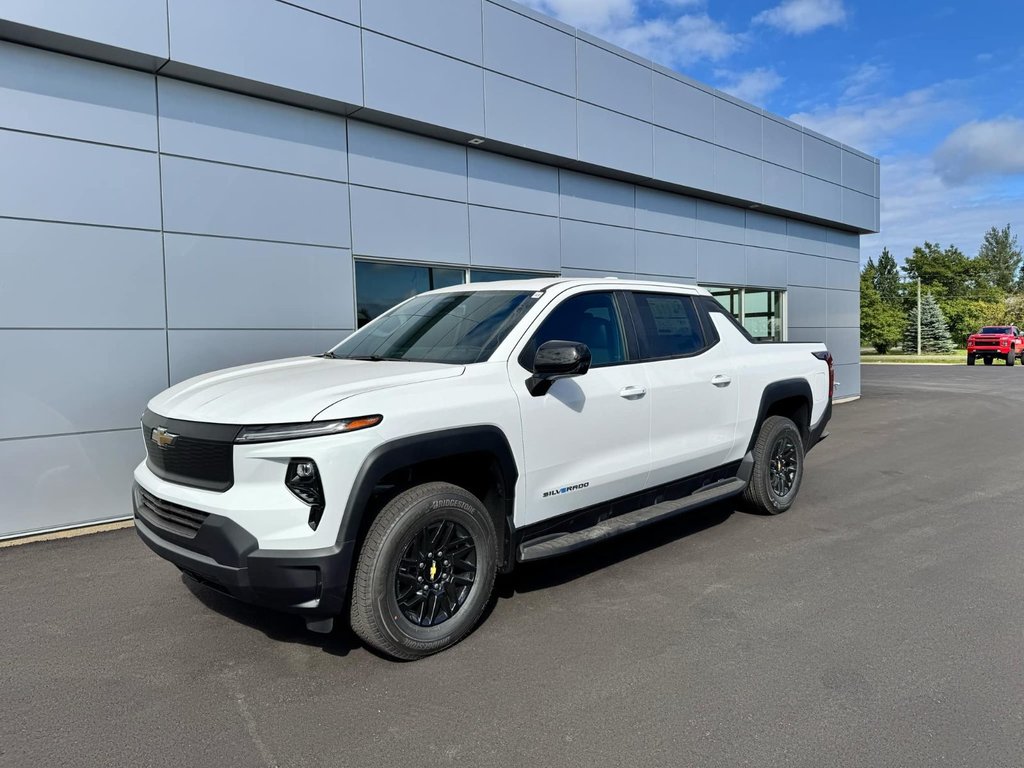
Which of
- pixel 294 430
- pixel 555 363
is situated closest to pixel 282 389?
pixel 294 430

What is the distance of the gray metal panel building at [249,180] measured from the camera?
6.24 m

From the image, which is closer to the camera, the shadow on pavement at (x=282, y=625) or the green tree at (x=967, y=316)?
the shadow on pavement at (x=282, y=625)

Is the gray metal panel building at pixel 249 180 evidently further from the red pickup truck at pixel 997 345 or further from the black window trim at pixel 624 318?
the red pickup truck at pixel 997 345

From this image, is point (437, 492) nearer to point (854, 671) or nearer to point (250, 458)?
point (250, 458)

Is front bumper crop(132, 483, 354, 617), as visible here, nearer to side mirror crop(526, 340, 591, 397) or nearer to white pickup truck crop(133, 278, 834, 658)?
white pickup truck crop(133, 278, 834, 658)

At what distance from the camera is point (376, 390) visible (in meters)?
3.33

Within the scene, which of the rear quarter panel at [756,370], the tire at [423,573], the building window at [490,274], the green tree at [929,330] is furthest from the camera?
the green tree at [929,330]

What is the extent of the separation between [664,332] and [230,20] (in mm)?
5553

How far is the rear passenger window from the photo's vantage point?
4844 mm

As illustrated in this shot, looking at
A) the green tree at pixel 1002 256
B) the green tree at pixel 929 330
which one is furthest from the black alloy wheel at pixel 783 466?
the green tree at pixel 1002 256

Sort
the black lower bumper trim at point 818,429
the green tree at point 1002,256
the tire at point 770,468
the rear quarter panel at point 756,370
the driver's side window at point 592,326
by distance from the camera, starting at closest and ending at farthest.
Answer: the driver's side window at point 592,326
the rear quarter panel at point 756,370
the tire at point 770,468
the black lower bumper trim at point 818,429
the green tree at point 1002,256

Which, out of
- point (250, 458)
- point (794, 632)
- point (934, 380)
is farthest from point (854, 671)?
point (934, 380)

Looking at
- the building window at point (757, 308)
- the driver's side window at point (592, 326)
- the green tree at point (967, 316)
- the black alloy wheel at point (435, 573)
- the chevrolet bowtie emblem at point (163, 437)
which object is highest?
the green tree at point (967, 316)

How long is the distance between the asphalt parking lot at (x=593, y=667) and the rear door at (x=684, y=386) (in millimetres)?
750
